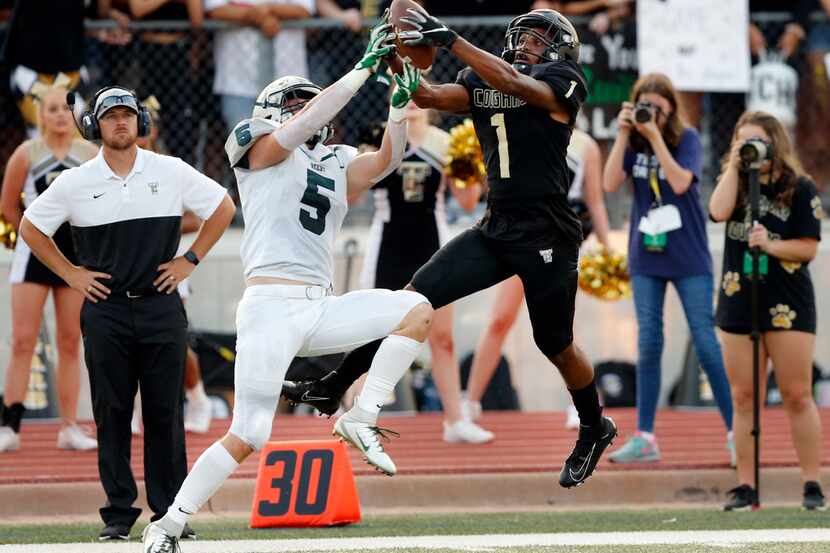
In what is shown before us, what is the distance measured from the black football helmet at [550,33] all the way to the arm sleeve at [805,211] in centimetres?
244

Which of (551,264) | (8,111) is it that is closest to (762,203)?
(551,264)

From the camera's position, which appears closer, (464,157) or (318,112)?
(318,112)

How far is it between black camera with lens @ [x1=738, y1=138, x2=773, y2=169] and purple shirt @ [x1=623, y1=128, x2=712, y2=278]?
38.6 inches

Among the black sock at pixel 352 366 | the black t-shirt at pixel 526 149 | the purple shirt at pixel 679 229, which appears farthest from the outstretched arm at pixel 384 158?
the purple shirt at pixel 679 229

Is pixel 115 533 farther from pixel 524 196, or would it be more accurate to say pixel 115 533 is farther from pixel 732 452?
pixel 732 452

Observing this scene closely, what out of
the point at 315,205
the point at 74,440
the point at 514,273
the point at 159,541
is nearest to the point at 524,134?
the point at 514,273

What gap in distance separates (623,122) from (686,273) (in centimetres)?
100

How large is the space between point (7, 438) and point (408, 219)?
2877mm

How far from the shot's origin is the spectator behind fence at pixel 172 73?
12539 millimetres

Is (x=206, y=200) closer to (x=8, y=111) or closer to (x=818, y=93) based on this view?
(x=8, y=111)

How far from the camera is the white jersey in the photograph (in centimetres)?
688

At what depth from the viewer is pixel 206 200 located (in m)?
8.28

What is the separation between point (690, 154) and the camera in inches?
395

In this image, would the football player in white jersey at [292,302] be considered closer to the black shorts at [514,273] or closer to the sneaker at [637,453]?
the black shorts at [514,273]
